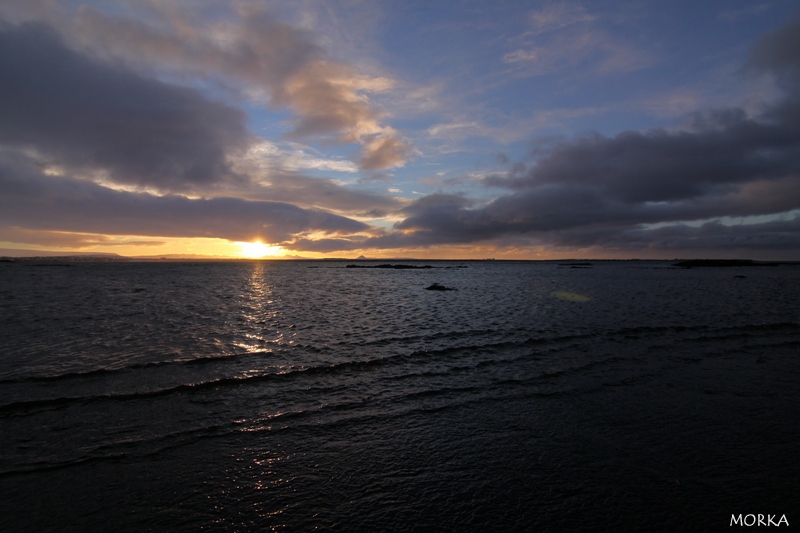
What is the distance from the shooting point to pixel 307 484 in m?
9.21

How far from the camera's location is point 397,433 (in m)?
12.1

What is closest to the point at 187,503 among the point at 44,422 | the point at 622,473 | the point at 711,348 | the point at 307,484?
the point at 307,484

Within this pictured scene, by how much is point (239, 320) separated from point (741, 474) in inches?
1454

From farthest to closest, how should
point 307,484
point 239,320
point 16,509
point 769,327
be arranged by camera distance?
point 239,320 < point 769,327 < point 307,484 < point 16,509

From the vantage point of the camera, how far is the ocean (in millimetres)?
8211

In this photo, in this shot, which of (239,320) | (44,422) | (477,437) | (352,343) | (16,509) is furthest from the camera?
(239,320)

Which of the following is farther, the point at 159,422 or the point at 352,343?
the point at 352,343

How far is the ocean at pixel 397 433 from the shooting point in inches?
323

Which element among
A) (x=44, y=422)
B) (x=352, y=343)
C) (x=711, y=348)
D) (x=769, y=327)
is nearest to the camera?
(x=44, y=422)

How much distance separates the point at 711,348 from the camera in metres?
23.9

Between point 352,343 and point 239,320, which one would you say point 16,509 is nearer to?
point 352,343

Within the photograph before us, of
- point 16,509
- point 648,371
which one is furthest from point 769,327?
point 16,509

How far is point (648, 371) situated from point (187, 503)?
67.6 feet

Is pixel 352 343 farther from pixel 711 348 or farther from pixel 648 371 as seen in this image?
pixel 711 348
